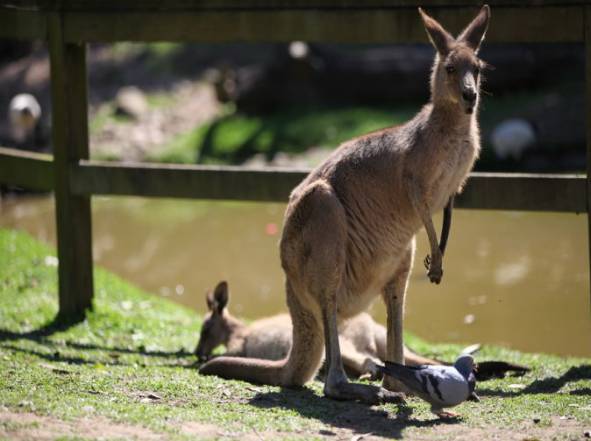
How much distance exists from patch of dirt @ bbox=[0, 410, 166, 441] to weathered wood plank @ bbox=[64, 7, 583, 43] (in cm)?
313

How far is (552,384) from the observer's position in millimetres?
5574

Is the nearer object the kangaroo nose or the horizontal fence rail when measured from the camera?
the kangaroo nose

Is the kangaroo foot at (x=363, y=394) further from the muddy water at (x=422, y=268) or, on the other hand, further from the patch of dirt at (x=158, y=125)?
the patch of dirt at (x=158, y=125)

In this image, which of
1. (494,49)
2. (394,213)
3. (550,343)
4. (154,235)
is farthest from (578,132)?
(394,213)

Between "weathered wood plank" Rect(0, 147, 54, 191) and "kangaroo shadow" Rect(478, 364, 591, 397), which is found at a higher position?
"weathered wood plank" Rect(0, 147, 54, 191)

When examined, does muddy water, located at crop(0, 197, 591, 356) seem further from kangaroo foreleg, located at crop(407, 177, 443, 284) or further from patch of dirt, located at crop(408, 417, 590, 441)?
patch of dirt, located at crop(408, 417, 590, 441)

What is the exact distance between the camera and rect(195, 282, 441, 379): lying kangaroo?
20.0ft

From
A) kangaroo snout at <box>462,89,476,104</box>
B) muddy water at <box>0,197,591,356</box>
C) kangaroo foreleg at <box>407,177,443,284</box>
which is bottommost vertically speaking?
muddy water at <box>0,197,591,356</box>

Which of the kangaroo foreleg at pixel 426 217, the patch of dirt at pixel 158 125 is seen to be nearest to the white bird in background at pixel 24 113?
the patch of dirt at pixel 158 125

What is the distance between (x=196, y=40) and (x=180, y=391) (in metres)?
2.76

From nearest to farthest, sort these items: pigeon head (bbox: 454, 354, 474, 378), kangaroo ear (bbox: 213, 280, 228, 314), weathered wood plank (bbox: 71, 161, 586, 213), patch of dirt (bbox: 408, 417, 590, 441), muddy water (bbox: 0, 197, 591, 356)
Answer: patch of dirt (bbox: 408, 417, 590, 441), pigeon head (bbox: 454, 354, 474, 378), weathered wood plank (bbox: 71, 161, 586, 213), kangaroo ear (bbox: 213, 280, 228, 314), muddy water (bbox: 0, 197, 591, 356)

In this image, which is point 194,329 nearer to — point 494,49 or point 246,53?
point 494,49

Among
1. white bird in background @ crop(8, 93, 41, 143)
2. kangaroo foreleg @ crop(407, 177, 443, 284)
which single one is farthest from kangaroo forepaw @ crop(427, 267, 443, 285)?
white bird in background @ crop(8, 93, 41, 143)

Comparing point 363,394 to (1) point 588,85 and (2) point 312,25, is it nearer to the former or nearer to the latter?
(1) point 588,85
